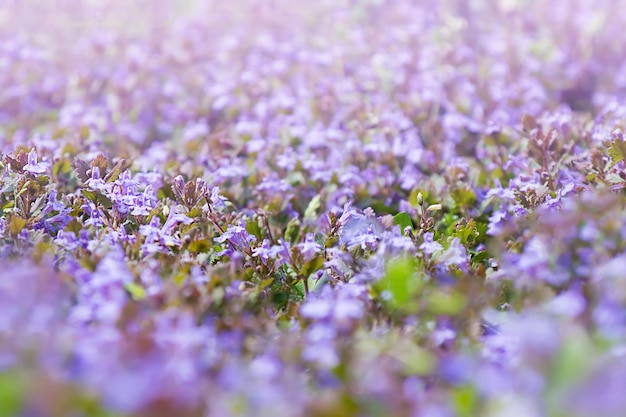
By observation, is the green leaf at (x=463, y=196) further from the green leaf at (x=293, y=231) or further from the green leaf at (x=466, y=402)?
the green leaf at (x=466, y=402)

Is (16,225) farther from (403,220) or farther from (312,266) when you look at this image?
(403,220)

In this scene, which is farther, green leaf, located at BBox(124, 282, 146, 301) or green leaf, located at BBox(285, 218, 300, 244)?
green leaf, located at BBox(285, 218, 300, 244)

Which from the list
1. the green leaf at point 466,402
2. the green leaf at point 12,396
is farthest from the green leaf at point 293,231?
the green leaf at point 12,396

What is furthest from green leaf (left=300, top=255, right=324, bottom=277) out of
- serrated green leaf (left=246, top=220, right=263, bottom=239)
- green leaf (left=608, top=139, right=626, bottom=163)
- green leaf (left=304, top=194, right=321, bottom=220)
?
green leaf (left=608, top=139, right=626, bottom=163)

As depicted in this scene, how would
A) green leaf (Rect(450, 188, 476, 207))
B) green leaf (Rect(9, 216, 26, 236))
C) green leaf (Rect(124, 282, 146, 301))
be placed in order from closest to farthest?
green leaf (Rect(124, 282, 146, 301)) < green leaf (Rect(9, 216, 26, 236)) < green leaf (Rect(450, 188, 476, 207))

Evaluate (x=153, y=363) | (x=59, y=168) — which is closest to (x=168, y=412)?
(x=153, y=363)

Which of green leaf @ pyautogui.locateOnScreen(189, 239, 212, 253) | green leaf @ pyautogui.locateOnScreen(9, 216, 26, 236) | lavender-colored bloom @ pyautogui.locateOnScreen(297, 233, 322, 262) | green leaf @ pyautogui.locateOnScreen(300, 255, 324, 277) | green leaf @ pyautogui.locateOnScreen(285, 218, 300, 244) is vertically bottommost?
green leaf @ pyautogui.locateOnScreen(9, 216, 26, 236)

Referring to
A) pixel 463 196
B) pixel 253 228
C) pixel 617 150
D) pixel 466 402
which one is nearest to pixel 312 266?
pixel 253 228

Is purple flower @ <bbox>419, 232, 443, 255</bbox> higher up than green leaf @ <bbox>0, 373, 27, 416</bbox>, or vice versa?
purple flower @ <bbox>419, 232, 443, 255</bbox>

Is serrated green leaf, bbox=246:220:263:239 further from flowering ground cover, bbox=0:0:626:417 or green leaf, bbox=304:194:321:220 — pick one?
green leaf, bbox=304:194:321:220
